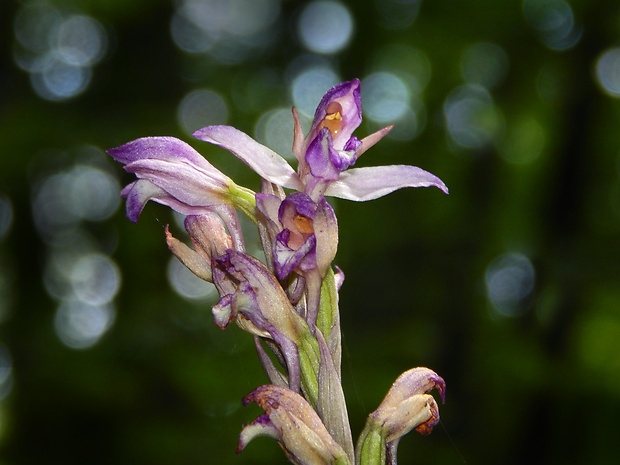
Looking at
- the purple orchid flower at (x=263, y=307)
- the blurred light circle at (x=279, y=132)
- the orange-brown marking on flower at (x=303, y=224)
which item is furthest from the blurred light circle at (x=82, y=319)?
the orange-brown marking on flower at (x=303, y=224)

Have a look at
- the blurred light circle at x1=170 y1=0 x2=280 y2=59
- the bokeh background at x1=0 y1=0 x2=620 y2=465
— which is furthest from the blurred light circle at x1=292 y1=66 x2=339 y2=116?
the blurred light circle at x1=170 y1=0 x2=280 y2=59

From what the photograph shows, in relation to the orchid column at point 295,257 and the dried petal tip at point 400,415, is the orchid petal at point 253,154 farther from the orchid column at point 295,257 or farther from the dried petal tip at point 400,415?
the dried petal tip at point 400,415

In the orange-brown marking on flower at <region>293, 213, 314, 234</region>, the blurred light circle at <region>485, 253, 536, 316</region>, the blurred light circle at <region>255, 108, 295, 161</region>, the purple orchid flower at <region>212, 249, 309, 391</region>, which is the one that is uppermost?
the blurred light circle at <region>255, 108, 295, 161</region>

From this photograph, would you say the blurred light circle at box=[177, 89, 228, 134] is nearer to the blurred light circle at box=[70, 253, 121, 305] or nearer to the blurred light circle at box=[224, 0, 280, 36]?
the blurred light circle at box=[224, 0, 280, 36]

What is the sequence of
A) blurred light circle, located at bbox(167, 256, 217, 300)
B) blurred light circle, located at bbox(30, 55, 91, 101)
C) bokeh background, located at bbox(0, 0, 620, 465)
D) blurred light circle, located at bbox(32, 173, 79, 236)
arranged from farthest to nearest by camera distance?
A: 1. blurred light circle, located at bbox(32, 173, 79, 236)
2. blurred light circle, located at bbox(167, 256, 217, 300)
3. blurred light circle, located at bbox(30, 55, 91, 101)
4. bokeh background, located at bbox(0, 0, 620, 465)

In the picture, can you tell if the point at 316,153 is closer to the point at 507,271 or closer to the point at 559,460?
the point at 559,460

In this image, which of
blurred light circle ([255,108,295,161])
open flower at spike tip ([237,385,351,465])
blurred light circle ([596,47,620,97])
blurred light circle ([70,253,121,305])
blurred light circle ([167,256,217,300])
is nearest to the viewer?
open flower at spike tip ([237,385,351,465])
